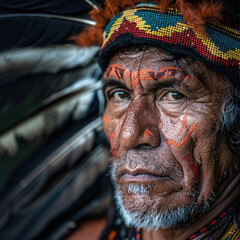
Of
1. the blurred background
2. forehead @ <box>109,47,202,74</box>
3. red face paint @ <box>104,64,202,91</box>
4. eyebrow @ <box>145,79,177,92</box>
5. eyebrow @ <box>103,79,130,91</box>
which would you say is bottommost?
the blurred background

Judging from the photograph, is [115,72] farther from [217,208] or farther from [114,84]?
[217,208]

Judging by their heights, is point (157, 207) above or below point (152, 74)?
below

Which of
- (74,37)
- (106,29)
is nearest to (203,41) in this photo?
(106,29)

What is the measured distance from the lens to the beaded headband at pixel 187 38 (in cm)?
139

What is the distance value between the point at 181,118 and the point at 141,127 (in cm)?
20

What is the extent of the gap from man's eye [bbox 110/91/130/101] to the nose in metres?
0.21

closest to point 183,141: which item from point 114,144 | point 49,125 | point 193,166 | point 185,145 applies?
point 185,145

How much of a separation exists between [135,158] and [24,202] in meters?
1.42

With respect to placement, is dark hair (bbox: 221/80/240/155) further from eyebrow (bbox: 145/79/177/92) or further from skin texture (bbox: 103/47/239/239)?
eyebrow (bbox: 145/79/177/92)

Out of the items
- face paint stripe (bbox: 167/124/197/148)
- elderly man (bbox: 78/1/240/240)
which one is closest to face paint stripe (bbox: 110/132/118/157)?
elderly man (bbox: 78/1/240/240)

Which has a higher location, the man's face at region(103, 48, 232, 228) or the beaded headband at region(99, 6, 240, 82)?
the beaded headband at region(99, 6, 240, 82)

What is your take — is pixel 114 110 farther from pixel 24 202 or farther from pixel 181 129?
pixel 24 202

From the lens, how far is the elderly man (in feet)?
4.63

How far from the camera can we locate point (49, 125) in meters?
2.51
